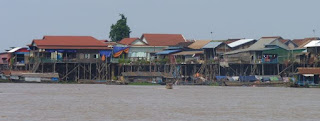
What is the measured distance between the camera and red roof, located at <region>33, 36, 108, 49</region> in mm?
72000

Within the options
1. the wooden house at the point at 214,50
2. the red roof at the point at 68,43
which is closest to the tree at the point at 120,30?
the red roof at the point at 68,43

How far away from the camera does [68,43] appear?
240 ft

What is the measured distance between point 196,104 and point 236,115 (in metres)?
6.95

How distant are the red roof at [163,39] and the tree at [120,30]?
39.5 ft

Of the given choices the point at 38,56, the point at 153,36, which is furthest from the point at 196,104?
the point at 153,36

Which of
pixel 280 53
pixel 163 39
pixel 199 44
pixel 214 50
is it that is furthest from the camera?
pixel 163 39

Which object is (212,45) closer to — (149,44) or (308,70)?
(149,44)

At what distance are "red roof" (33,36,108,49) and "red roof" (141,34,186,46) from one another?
7.68 meters

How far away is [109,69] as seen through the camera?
74062 mm

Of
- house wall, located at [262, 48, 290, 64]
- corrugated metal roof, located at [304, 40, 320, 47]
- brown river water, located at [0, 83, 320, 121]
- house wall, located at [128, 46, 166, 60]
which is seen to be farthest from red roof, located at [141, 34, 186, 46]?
brown river water, located at [0, 83, 320, 121]

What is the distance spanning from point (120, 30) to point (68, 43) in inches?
849

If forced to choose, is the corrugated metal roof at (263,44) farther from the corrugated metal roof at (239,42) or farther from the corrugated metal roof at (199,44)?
the corrugated metal roof at (199,44)

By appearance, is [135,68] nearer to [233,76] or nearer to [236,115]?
[233,76]

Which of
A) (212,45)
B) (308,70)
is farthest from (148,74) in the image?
(308,70)
